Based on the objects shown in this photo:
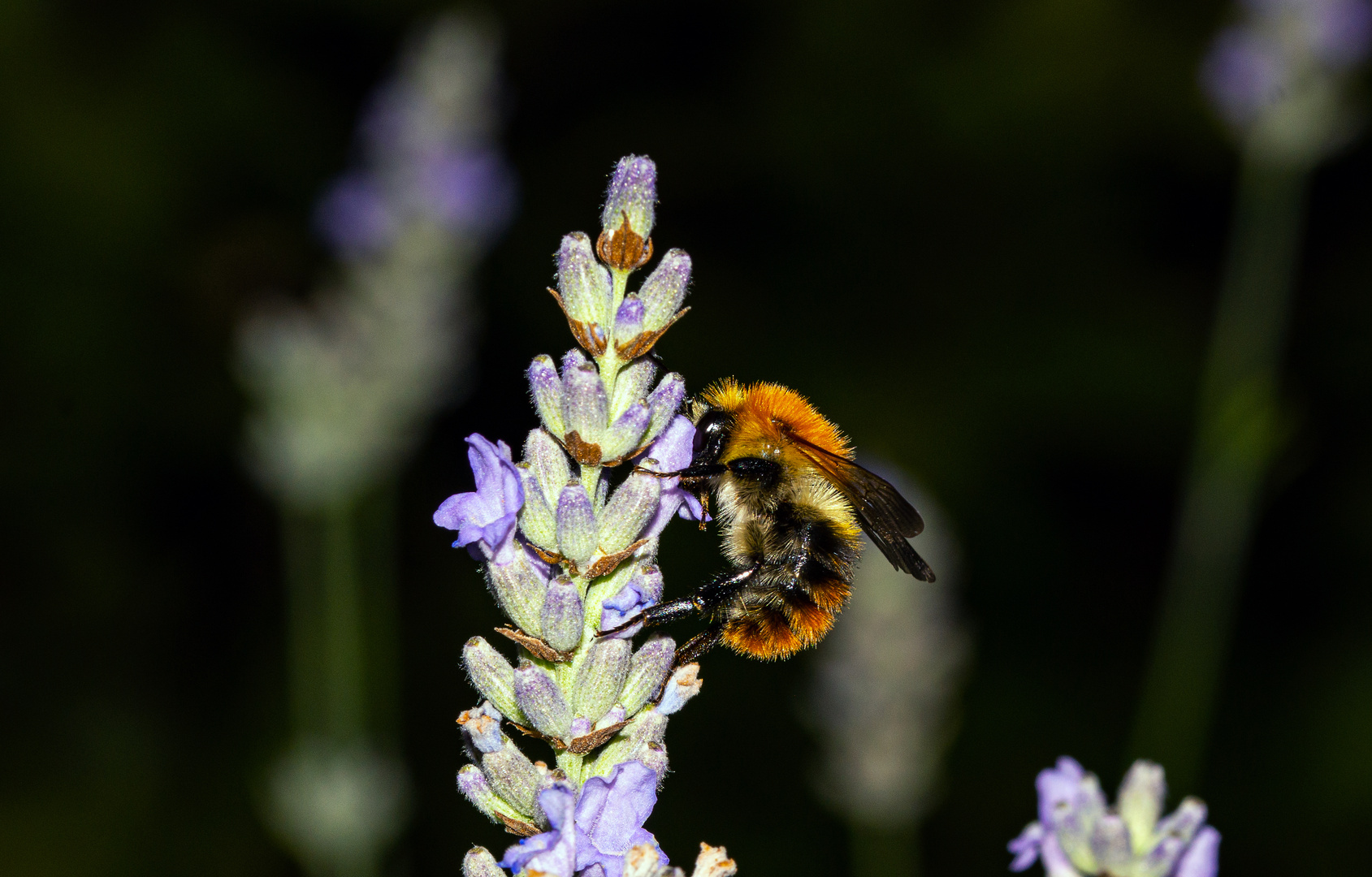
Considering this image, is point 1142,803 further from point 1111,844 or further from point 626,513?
point 626,513

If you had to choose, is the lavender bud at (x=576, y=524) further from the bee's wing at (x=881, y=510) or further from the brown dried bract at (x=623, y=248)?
the bee's wing at (x=881, y=510)

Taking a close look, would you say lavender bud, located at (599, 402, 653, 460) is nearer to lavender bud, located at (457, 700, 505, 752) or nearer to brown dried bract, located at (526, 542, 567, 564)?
brown dried bract, located at (526, 542, 567, 564)

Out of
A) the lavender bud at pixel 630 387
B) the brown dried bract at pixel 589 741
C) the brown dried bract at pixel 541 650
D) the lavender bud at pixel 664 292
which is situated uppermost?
the lavender bud at pixel 664 292

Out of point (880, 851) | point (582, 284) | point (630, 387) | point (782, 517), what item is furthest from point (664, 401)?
point (880, 851)

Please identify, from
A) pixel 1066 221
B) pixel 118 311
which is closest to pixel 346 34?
pixel 118 311

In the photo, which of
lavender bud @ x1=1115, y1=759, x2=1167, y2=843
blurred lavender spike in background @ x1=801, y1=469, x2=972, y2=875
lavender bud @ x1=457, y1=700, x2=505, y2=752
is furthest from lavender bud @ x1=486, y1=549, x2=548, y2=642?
blurred lavender spike in background @ x1=801, y1=469, x2=972, y2=875

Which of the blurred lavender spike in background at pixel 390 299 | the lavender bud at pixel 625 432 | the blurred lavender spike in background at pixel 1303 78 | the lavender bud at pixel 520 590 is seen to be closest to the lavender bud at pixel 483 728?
the lavender bud at pixel 520 590
